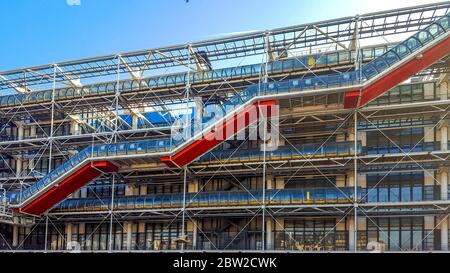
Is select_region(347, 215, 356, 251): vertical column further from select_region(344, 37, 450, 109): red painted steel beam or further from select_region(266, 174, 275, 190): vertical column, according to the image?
select_region(344, 37, 450, 109): red painted steel beam

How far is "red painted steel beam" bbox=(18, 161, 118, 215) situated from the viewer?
78.6ft

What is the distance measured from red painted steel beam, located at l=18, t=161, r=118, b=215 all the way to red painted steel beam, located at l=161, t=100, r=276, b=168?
12.4 feet

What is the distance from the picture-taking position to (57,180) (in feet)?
77.7

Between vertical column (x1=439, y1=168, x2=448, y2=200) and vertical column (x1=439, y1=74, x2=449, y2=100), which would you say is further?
vertical column (x1=439, y1=74, x2=449, y2=100)

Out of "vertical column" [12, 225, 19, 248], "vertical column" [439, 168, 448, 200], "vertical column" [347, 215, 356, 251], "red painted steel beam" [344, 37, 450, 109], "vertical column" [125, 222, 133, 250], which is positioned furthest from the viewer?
"vertical column" [12, 225, 19, 248]

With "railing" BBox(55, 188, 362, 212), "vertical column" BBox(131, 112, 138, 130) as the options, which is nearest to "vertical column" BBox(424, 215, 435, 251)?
"railing" BBox(55, 188, 362, 212)

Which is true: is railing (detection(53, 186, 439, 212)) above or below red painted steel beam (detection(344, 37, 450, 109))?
below

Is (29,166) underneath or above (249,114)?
underneath

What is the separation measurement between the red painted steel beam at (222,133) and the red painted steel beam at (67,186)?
3791 millimetres

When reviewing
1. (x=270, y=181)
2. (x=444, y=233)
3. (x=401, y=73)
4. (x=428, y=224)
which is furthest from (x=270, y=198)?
(x=401, y=73)

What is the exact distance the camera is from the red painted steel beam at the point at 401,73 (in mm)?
19938
